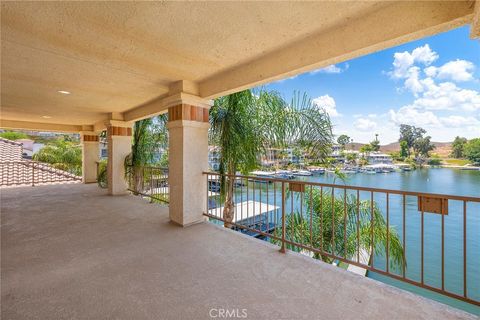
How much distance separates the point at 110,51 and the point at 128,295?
246 cm

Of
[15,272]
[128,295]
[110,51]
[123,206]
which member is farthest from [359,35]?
[123,206]

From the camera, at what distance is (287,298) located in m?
1.67

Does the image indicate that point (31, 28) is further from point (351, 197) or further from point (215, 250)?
point (351, 197)

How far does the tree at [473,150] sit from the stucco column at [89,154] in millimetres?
10428

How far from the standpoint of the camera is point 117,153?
5879mm

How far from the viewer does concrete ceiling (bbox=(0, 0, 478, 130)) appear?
1596mm

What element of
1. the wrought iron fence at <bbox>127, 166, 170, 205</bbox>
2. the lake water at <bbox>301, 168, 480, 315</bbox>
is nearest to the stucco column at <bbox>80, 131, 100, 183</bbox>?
the wrought iron fence at <bbox>127, 166, 170, 205</bbox>

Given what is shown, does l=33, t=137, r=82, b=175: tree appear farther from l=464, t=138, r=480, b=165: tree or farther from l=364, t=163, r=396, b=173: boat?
l=464, t=138, r=480, b=165: tree

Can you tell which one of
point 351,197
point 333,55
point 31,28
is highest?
point 31,28

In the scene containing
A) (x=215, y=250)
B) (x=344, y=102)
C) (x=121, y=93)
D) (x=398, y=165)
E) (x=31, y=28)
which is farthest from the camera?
(x=344, y=102)

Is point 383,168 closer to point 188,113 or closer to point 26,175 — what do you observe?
point 188,113

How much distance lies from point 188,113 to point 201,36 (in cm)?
148

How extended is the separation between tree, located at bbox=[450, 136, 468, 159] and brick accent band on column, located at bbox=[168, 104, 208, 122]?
4360 mm

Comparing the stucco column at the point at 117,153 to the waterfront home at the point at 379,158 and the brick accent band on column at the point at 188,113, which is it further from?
the waterfront home at the point at 379,158
